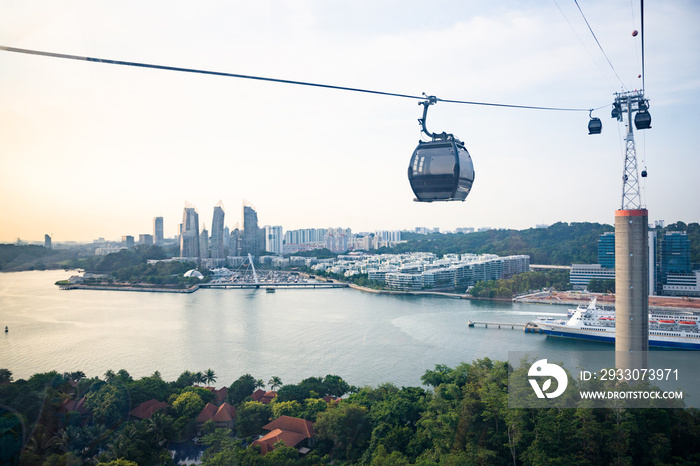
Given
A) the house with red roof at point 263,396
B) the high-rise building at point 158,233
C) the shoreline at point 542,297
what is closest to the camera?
the house with red roof at point 263,396

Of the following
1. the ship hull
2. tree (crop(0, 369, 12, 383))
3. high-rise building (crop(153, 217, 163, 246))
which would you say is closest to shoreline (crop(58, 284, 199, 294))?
high-rise building (crop(153, 217, 163, 246))

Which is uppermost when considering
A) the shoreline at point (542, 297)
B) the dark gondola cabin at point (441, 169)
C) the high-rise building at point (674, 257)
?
the dark gondola cabin at point (441, 169)

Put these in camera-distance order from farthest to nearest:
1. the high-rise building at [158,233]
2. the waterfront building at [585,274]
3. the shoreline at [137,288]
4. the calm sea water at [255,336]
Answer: the high-rise building at [158,233]
the shoreline at [137,288]
the waterfront building at [585,274]
the calm sea water at [255,336]

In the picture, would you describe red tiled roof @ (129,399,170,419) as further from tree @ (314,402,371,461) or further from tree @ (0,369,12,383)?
tree @ (314,402,371,461)

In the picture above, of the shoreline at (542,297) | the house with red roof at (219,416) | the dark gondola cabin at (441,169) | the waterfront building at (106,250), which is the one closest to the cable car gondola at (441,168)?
the dark gondola cabin at (441,169)

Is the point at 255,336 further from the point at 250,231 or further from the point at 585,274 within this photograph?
the point at 250,231

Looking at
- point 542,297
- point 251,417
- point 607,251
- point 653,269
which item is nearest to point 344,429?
point 251,417

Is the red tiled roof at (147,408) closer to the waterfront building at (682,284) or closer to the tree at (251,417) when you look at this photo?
the tree at (251,417)
